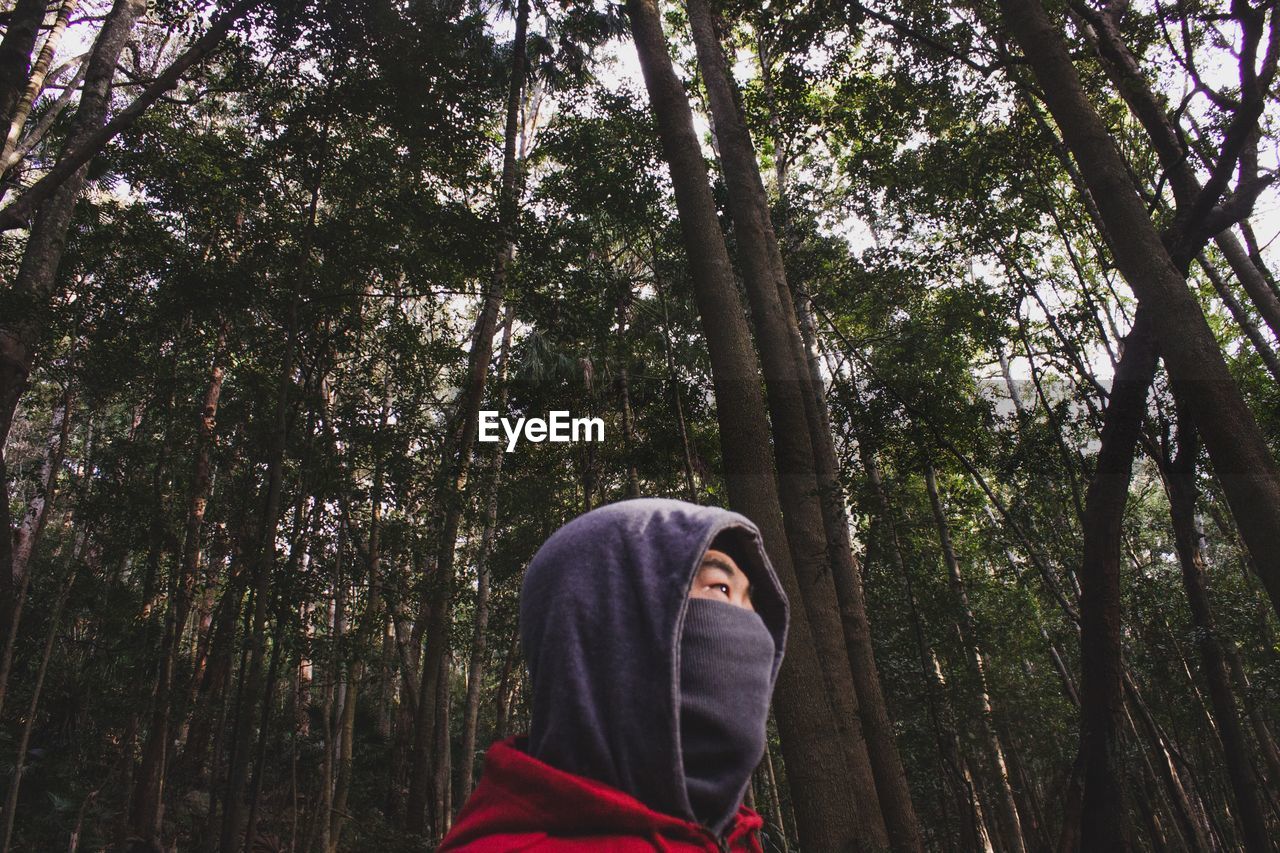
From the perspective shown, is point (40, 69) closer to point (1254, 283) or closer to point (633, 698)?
point (633, 698)

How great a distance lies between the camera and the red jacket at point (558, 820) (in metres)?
0.87

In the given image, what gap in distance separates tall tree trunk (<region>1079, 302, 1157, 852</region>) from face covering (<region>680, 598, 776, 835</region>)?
2649 mm

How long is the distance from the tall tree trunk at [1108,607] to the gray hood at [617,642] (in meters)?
2.65

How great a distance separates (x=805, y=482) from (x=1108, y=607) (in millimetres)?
1830

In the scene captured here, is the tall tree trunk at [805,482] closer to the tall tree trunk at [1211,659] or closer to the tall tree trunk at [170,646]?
the tall tree trunk at [1211,659]

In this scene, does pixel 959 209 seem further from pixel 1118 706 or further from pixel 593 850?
pixel 593 850

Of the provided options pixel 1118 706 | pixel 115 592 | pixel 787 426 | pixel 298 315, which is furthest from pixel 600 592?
pixel 115 592

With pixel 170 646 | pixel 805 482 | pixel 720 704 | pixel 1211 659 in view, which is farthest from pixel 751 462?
pixel 170 646

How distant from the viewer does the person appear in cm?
90

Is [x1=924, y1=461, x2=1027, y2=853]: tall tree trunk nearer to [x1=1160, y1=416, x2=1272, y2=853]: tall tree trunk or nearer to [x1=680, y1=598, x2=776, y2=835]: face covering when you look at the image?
[x1=1160, y1=416, x2=1272, y2=853]: tall tree trunk

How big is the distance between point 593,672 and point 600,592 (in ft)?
0.41

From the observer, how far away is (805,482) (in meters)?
4.55

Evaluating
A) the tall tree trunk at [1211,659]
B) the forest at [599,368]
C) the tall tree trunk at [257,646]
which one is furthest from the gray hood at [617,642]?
the tall tree trunk at [257,646]

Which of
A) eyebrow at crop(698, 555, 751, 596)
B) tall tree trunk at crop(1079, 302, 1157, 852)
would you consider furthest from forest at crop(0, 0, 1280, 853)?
eyebrow at crop(698, 555, 751, 596)
